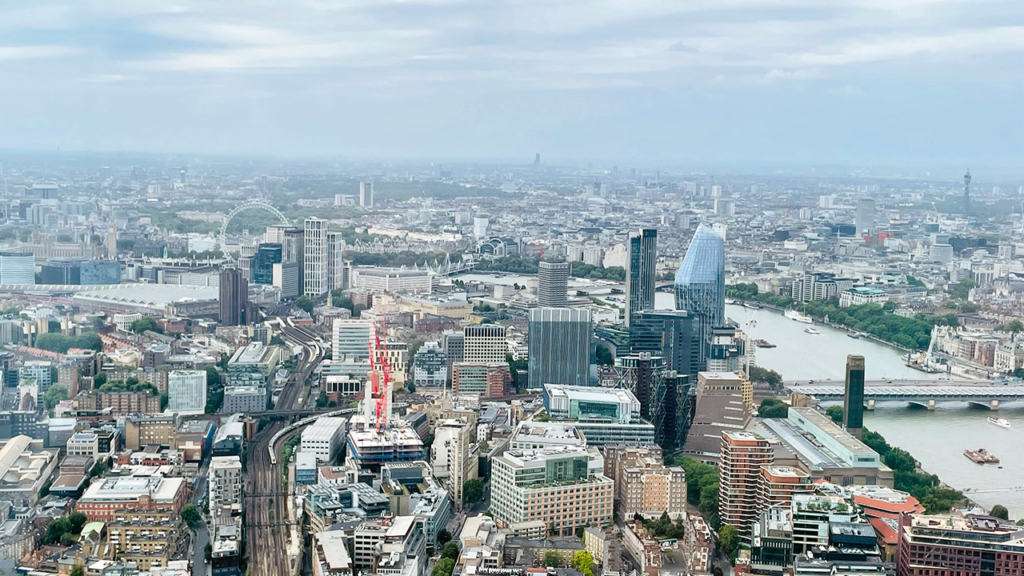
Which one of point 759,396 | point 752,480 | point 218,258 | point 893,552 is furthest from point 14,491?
point 218,258

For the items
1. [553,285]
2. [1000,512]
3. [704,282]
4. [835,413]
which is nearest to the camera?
[1000,512]

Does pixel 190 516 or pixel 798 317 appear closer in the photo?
pixel 190 516

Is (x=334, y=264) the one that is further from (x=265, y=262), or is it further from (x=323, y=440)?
(x=323, y=440)

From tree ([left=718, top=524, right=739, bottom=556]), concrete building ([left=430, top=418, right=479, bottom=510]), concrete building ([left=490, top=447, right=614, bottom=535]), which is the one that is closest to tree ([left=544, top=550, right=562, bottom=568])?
concrete building ([left=490, top=447, right=614, bottom=535])

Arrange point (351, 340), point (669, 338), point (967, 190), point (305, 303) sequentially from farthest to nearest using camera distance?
point (967, 190) < point (305, 303) < point (351, 340) < point (669, 338)

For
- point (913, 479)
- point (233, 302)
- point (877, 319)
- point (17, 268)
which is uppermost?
point (17, 268)

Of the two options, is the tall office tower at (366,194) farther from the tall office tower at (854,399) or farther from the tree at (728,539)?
the tree at (728,539)

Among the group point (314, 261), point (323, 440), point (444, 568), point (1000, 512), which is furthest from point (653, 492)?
point (314, 261)
